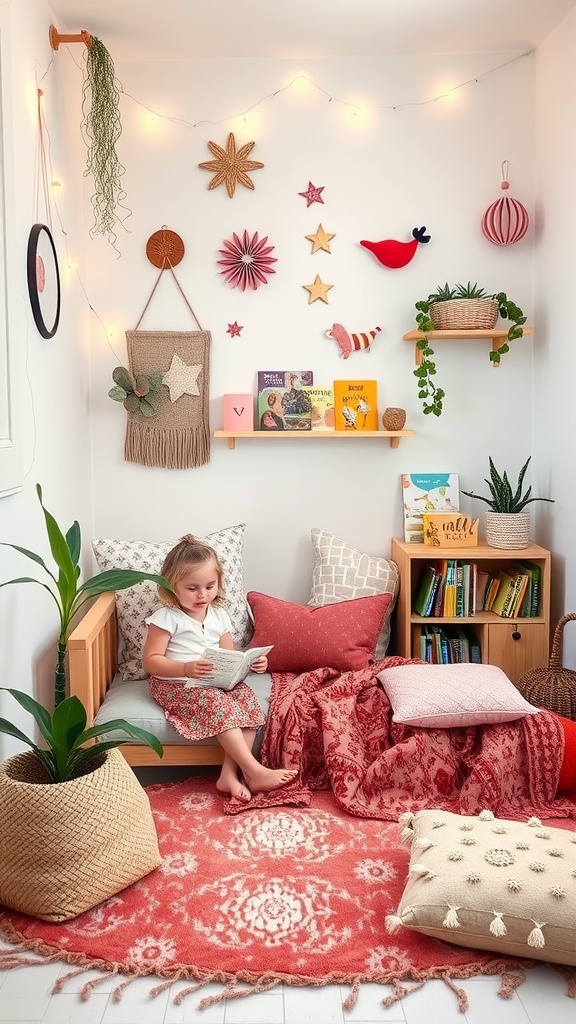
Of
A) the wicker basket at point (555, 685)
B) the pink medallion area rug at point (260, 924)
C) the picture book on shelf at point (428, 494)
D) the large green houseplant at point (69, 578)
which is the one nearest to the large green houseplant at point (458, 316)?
the picture book on shelf at point (428, 494)

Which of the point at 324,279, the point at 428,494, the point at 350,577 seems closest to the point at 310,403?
the point at 324,279

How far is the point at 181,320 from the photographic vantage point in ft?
11.3

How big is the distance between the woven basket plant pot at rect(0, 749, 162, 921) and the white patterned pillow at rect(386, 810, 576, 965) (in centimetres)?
67

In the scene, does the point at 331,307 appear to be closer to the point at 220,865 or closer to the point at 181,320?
the point at 181,320

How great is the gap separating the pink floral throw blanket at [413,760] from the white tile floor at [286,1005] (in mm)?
714

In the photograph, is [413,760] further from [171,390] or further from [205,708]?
[171,390]

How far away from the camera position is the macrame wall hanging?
3.40m

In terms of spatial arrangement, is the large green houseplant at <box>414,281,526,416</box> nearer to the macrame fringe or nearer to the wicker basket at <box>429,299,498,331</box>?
the wicker basket at <box>429,299,498,331</box>

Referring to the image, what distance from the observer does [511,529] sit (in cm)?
324

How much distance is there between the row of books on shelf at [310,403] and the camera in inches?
134

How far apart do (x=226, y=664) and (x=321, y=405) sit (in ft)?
3.92

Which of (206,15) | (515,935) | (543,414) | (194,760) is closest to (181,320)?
(206,15)

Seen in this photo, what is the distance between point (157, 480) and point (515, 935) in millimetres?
2146

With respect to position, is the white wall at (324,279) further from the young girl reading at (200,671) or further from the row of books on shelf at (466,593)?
the young girl reading at (200,671)
